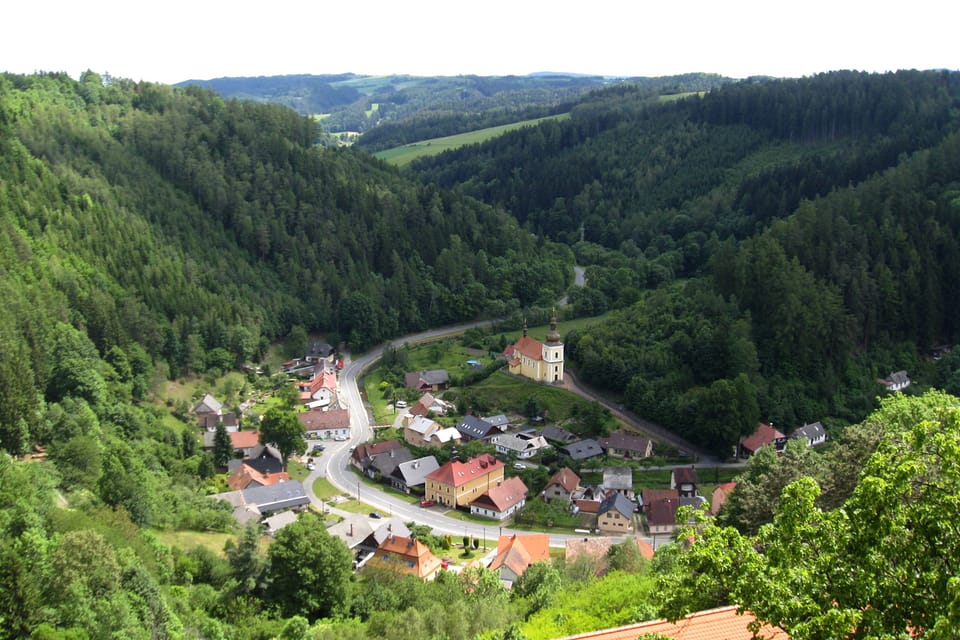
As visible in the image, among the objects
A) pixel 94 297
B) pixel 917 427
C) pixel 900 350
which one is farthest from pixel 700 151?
pixel 917 427

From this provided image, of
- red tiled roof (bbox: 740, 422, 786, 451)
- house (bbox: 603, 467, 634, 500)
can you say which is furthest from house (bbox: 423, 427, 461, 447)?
red tiled roof (bbox: 740, 422, 786, 451)

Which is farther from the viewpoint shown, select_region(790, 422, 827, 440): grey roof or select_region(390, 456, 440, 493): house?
select_region(790, 422, 827, 440): grey roof

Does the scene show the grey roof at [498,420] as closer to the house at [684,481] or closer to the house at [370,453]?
the house at [370,453]

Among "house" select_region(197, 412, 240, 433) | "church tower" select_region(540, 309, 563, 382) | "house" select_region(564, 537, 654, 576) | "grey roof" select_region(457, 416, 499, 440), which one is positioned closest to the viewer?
"house" select_region(564, 537, 654, 576)

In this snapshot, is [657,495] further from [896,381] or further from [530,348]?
[896,381]

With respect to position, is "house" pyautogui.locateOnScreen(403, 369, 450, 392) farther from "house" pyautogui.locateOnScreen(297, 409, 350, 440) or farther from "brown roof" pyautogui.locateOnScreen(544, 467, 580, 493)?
"brown roof" pyautogui.locateOnScreen(544, 467, 580, 493)

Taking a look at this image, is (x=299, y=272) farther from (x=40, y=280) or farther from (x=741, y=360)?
(x=741, y=360)

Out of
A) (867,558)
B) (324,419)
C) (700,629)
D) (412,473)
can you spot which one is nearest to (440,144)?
(324,419)

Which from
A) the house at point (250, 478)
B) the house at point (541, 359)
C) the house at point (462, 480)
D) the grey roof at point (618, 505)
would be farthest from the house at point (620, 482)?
the house at point (250, 478)
